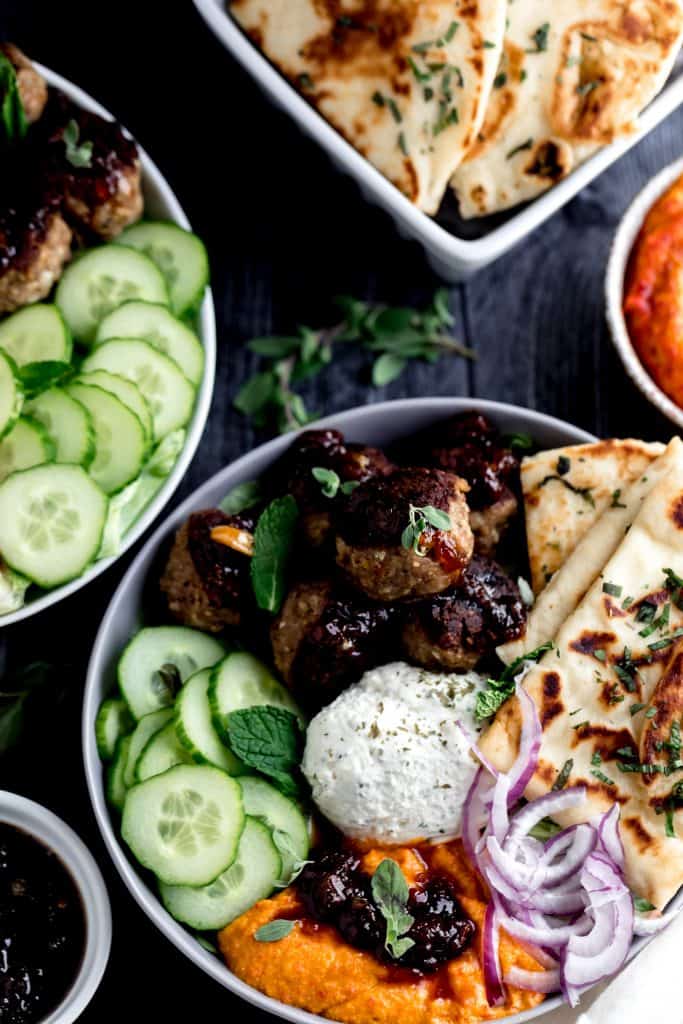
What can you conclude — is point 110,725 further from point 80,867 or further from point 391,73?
point 391,73

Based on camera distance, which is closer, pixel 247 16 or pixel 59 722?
pixel 247 16

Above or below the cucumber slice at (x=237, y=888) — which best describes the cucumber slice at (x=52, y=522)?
above

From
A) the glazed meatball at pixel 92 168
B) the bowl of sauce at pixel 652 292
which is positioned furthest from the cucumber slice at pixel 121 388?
the bowl of sauce at pixel 652 292

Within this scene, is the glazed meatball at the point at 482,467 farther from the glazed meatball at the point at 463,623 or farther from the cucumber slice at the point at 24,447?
the cucumber slice at the point at 24,447

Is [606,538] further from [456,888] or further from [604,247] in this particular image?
[604,247]

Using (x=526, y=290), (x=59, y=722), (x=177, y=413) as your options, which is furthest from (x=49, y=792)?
(x=526, y=290)

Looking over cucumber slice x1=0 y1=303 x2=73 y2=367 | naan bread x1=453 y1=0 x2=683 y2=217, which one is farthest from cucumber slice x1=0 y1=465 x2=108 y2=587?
naan bread x1=453 y1=0 x2=683 y2=217

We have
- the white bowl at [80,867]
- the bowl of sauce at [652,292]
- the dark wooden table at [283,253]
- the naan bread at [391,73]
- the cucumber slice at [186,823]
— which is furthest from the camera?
the dark wooden table at [283,253]
